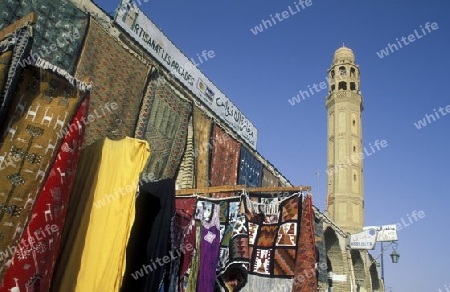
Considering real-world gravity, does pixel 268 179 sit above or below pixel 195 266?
above

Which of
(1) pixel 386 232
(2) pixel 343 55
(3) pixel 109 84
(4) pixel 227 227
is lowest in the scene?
(4) pixel 227 227

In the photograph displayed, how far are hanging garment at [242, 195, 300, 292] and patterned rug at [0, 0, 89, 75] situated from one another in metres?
3.51

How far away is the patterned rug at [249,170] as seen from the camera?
33.8 ft

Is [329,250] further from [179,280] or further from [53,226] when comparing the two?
[53,226]

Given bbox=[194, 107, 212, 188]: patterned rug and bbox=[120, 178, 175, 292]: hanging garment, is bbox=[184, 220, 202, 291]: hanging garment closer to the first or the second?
bbox=[120, 178, 175, 292]: hanging garment

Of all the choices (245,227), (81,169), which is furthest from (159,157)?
(81,169)

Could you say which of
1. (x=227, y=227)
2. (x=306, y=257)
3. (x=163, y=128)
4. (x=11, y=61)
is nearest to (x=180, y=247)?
(x=227, y=227)

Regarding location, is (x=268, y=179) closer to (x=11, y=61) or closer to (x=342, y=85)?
(x=11, y=61)

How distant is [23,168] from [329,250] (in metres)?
18.1

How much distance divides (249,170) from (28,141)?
339 inches

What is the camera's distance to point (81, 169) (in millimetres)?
3000

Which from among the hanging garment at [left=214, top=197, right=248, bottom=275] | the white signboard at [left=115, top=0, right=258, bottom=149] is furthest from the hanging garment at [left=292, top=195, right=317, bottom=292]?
the white signboard at [left=115, top=0, right=258, bottom=149]

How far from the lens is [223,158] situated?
30.9ft

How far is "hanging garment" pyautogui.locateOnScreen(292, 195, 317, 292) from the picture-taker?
5.42 m
